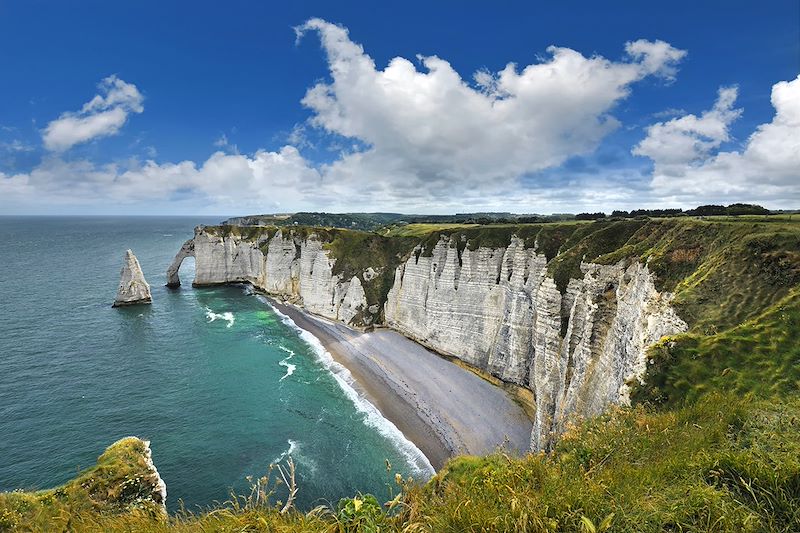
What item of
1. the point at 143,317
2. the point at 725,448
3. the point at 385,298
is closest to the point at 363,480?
the point at 725,448

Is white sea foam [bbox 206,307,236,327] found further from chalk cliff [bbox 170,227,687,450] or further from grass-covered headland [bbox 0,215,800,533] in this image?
grass-covered headland [bbox 0,215,800,533]

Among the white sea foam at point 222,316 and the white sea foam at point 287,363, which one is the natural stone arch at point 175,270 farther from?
the white sea foam at point 287,363

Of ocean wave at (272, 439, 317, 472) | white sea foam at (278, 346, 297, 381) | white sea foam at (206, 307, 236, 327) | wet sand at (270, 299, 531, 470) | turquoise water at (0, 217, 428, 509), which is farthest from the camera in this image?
white sea foam at (206, 307, 236, 327)

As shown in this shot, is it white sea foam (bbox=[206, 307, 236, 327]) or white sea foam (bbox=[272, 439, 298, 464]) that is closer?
white sea foam (bbox=[272, 439, 298, 464])

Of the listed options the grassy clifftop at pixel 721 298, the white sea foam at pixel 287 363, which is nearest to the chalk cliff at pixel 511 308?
the grassy clifftop at pixel 721 298

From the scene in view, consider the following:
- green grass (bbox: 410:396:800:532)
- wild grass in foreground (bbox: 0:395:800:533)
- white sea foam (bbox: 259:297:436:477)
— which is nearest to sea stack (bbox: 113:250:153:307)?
white sea foam (bbox: 259:297:436:477)

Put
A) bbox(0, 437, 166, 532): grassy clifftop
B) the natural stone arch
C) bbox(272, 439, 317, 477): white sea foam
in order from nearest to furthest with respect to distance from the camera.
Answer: bbox(0, 437, 166, 532): grassy clifftop
bbox(272, 439, 317, 477): white sea foam
the natural stone arch
